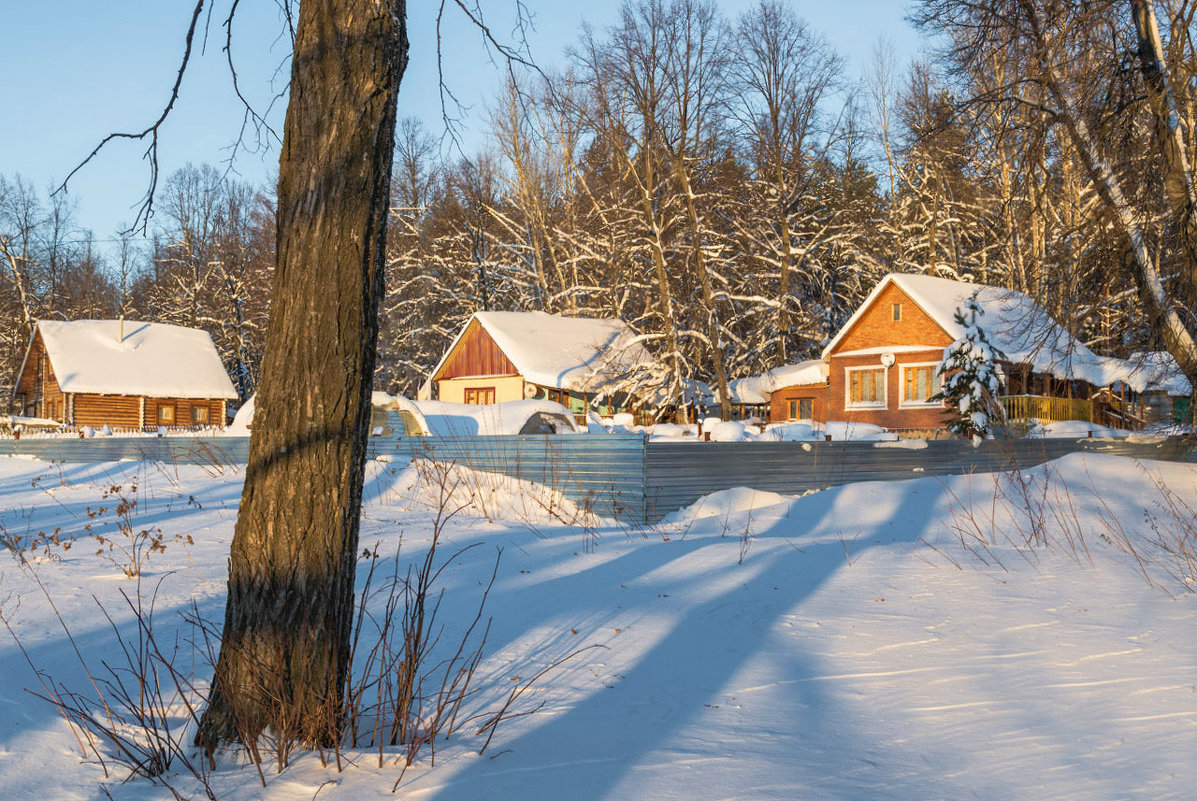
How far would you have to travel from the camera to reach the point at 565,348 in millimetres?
33719

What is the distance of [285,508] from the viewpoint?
3391mm

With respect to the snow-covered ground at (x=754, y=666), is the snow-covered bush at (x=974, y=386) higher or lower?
higher

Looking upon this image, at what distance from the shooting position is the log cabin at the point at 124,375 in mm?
38469

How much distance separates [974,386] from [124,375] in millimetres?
34016

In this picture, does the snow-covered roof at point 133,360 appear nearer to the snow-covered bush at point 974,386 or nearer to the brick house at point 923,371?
the brick house at point 923,371

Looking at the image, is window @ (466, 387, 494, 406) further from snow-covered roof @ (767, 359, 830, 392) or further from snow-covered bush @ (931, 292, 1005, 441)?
snow-covered bush @ (931, 292, 1005, 441)

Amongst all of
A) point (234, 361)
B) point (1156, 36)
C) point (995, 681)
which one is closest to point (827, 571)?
point (995, 681)

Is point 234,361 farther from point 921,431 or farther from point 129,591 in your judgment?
point 129,591

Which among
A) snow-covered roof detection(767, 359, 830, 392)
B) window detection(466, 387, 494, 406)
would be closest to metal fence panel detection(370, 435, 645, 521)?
snow-covered roof detection(767, 359, 830, 392)

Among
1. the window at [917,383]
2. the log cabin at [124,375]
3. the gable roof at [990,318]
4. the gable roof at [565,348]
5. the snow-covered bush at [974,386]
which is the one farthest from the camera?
the log cabin at [124,375]

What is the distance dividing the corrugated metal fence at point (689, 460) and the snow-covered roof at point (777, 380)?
16335mm

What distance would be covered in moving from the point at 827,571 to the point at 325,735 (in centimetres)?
382

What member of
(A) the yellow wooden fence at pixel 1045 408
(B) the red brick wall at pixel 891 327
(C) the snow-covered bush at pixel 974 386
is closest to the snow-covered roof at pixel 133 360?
(B) the red brick wall at pixel 891 327

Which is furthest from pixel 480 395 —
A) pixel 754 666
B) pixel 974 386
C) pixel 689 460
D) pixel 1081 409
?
pixel 754 666
